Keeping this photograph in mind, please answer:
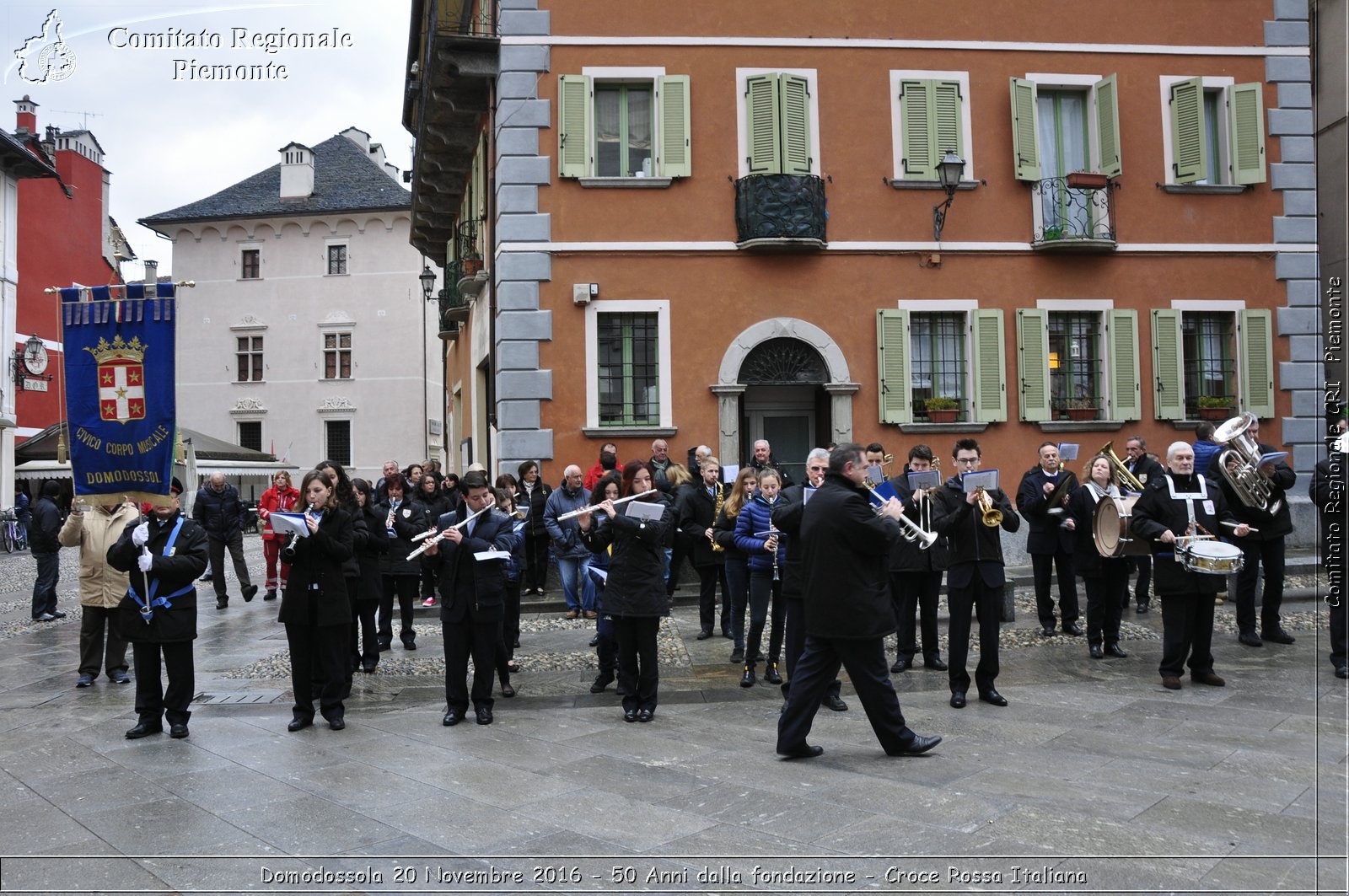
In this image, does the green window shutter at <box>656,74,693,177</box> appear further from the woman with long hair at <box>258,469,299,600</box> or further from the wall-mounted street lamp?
the woman with long hair at <box>258,469,299,600</box>

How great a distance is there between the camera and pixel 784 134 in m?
16.7

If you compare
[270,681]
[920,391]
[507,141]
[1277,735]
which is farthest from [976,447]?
[507,141]

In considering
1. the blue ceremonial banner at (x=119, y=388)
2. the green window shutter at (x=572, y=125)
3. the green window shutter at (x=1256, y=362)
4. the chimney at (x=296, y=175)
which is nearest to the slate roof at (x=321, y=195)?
the chimney at (x=296, y=175)

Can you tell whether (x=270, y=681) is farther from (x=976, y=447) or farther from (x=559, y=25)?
(x=559, y=25)

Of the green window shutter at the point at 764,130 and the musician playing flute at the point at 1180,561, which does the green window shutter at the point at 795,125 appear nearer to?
the green window shutter at the point at 764,130

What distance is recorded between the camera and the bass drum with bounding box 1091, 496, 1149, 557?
394 inches

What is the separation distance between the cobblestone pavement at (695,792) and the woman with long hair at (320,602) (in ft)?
1.10

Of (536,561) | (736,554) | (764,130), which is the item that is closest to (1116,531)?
(736,554)

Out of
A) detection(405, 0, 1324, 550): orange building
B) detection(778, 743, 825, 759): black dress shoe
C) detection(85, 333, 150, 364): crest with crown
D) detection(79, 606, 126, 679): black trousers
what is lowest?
detection(778, 743, 825, 759): black dress shoe

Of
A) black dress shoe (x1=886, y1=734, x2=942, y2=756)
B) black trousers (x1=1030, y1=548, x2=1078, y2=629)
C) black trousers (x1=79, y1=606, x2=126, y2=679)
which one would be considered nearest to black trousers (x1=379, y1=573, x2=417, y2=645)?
black trousers (x1=79, y1=606, x2=126, y2=679)

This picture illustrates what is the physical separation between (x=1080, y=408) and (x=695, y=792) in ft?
43.0

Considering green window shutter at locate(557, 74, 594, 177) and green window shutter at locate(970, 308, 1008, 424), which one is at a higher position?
green window shutter at locate(557, 74, 594, 177)

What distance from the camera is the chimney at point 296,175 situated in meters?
48.2

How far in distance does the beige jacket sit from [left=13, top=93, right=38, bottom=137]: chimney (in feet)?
121
